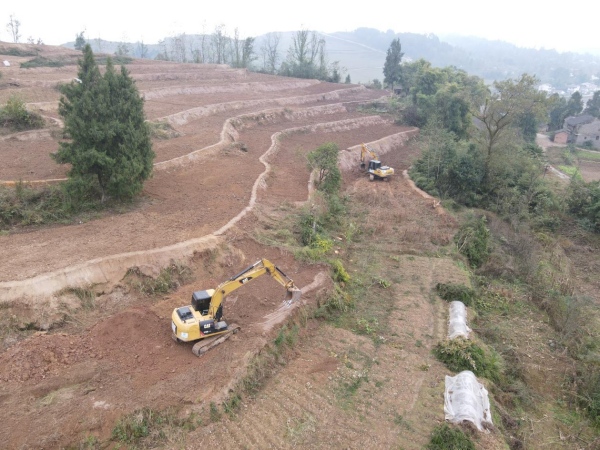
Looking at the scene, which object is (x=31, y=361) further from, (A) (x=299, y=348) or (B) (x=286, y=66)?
(B) (x=286, y=66)

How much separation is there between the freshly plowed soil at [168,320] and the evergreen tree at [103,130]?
178 centimetres

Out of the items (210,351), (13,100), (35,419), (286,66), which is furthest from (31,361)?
(286,66)

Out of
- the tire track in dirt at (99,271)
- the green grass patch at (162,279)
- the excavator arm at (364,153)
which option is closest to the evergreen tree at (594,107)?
the excavator arm at (364,153)

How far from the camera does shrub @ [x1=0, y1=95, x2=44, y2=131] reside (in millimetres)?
25281

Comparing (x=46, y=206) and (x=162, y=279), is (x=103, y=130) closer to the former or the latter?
(x=46, y=206)

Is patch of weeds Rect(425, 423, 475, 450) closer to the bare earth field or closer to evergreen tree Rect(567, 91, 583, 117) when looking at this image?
the bare earth field

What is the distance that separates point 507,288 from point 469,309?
393 centimetres

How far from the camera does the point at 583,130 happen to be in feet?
202

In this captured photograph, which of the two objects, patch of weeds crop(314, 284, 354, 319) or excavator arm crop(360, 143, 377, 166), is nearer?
patch of weeds crop(314, 284, 354, 319)

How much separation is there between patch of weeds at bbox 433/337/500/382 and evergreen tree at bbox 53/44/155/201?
1410cm

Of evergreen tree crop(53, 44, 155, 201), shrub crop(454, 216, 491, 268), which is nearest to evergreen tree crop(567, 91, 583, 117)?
shrub crop(454, 216, 491, 268)

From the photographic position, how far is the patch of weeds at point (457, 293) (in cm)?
1767

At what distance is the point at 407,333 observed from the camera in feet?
51.3

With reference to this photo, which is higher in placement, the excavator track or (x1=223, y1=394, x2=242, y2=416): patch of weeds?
the excavator track
